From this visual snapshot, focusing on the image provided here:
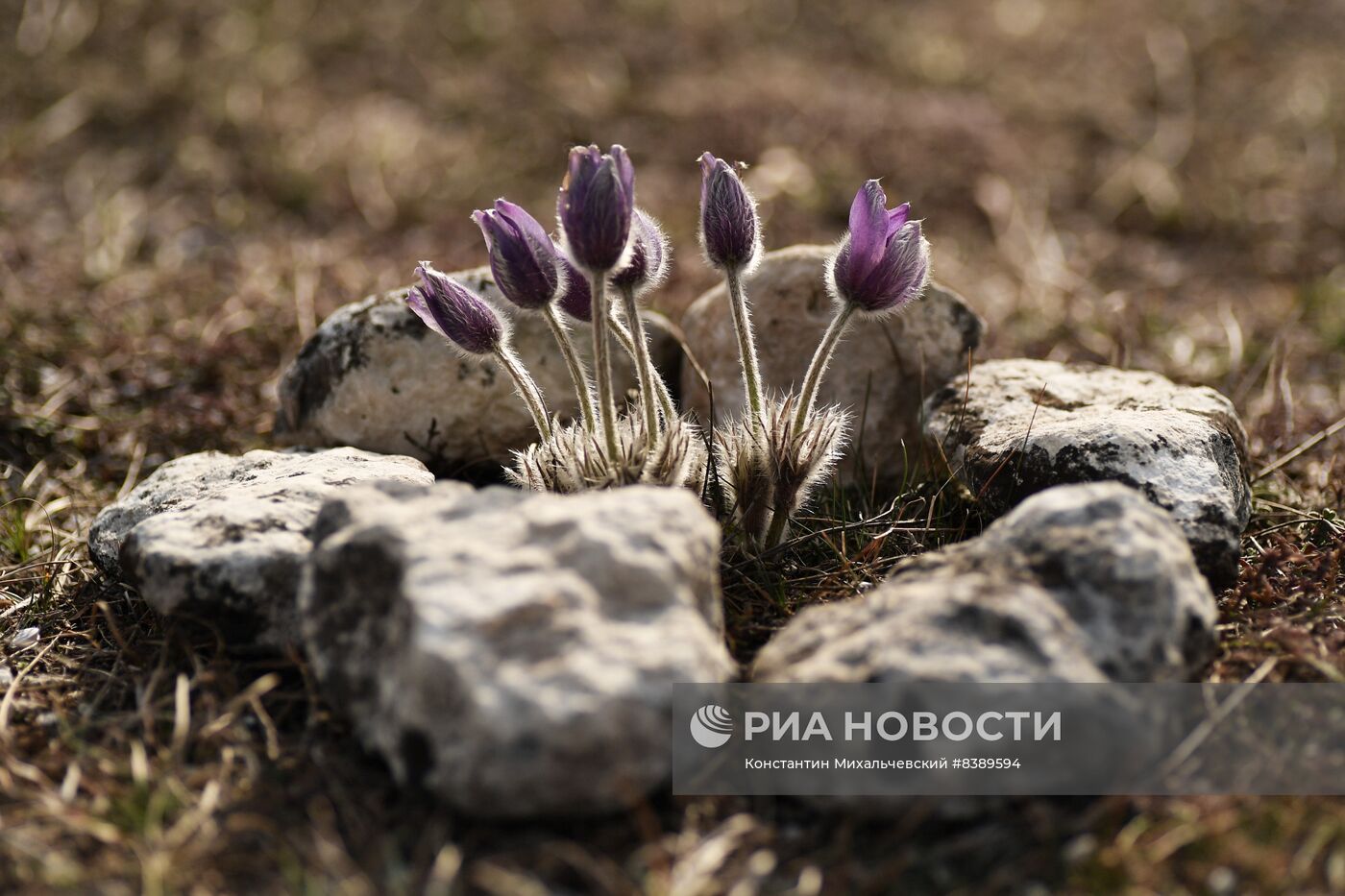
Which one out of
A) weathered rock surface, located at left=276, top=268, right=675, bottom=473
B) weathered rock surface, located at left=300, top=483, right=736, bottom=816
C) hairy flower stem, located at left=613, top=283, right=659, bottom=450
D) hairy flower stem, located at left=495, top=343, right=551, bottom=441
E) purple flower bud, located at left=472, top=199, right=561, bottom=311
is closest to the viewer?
weathered rock surface, located at left=300, top=483, right=736, bottom=816

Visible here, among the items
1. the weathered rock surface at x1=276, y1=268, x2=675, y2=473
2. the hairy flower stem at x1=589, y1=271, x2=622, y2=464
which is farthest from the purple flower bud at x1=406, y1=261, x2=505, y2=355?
the weathered rock surface at x1=276, y1=268, x2=675, y2=473

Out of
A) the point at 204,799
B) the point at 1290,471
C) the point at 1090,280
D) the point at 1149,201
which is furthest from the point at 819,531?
the point at 1149,201

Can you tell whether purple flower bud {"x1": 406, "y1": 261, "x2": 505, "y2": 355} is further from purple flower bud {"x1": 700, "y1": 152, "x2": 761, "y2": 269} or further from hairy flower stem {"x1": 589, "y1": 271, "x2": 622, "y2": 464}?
purple flower bud {"x1": 700, "y1": 152, "x2": 761, "y2": 269}

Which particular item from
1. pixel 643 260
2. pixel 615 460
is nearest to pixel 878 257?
pixel 643 260

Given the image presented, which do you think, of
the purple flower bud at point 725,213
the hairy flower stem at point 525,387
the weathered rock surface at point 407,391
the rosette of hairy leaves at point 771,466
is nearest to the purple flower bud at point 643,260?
the purple flower bud at point 725,213

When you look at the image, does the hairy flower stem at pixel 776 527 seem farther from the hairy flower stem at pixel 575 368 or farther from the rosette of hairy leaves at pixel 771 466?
the hairy flower stem at pixel 575 368
